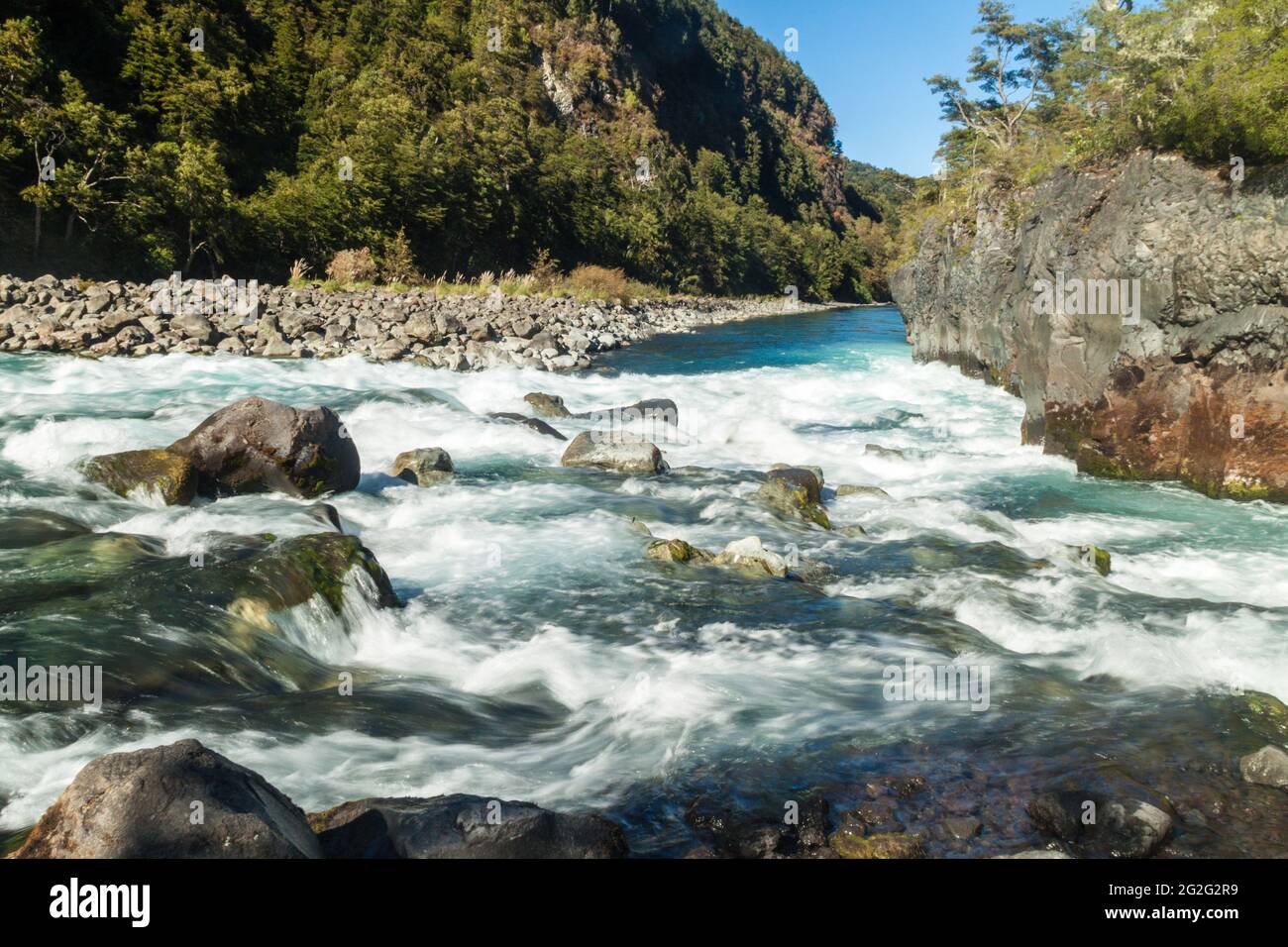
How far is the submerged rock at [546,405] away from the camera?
761 inches

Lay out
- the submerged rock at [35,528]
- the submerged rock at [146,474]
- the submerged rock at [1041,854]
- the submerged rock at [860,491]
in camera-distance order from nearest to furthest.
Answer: the submerged rock at [1041,854] < the submerged rock at [35,528] < the submerged rock at [146,474] < the submerged rock at [860,491]

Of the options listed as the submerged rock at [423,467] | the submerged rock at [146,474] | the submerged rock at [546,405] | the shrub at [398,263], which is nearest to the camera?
the submerged rock at [146,474]

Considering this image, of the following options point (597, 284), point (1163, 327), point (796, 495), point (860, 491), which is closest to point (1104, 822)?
A: point (796, 495)

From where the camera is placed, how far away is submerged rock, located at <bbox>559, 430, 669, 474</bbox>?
14.0 metres

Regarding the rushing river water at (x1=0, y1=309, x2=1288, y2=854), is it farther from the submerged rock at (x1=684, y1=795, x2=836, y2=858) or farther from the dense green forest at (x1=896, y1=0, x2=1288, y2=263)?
the dense green forest at (x1=896, y1=0, x2=1288, y2=263)

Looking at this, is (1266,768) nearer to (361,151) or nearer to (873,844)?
(873,844)

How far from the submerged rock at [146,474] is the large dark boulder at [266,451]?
331 mm

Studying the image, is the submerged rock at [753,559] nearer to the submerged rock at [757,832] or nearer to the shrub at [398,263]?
the submerged rock at [757,832]

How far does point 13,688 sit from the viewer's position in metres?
5.37

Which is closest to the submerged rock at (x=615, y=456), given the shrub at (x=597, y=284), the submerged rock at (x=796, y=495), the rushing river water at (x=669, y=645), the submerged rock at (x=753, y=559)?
the rushing river water at (x=669, y=645)

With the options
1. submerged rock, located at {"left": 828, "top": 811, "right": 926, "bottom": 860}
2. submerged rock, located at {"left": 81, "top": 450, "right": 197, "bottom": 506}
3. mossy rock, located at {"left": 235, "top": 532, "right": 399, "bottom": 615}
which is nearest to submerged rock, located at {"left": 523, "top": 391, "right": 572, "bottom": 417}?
submerged rock, located at {"left": 81, "top": 450, "right": 197, "bottom": 506}

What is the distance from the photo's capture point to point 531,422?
1711 cm
